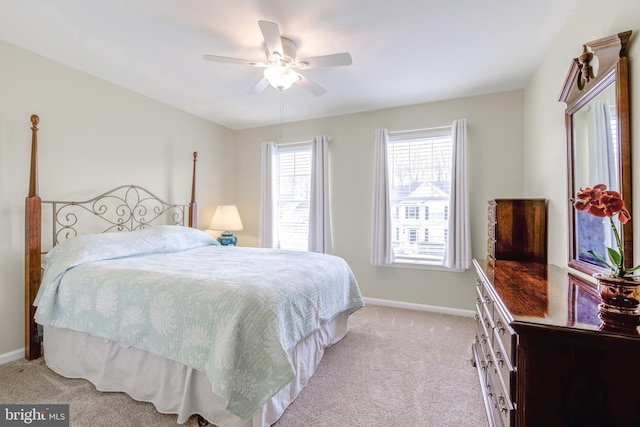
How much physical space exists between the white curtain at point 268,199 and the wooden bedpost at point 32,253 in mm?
2534

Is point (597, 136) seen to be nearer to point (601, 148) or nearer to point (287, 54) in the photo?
point (601, 148)

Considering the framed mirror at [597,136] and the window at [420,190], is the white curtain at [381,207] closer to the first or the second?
the window at [420,190]

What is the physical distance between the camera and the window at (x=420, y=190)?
359 cm

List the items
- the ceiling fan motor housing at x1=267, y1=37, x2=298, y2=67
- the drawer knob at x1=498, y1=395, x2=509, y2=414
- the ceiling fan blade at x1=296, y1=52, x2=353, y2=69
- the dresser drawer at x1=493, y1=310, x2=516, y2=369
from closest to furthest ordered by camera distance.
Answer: the dresser drawer at x1=493, y1=310, x2=516, y2=369 → the drawer knob at x1=498, y1=395, x2=509, y2=414 → the ceiling fan blade at x1=296, y1=52, x2=353, y2=69 → the ceiling fan motor housing at x1=267, y1=37, x2=298, y2=67

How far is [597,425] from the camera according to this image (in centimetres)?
92

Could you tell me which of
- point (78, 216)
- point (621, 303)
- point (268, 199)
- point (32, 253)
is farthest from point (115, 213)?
point (621, 303)

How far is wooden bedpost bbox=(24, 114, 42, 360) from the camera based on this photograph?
92.1 inches

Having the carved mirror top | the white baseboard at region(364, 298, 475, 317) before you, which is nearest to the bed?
the white baseboard at region(364, 298, 475, 317)

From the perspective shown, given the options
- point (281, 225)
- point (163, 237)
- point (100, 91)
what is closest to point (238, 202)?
point (281, 225)

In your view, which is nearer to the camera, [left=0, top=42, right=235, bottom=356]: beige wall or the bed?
the bed

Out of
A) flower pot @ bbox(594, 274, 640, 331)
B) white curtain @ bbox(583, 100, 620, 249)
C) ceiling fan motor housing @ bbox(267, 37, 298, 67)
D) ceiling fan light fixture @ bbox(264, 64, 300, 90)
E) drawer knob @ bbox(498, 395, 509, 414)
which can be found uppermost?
ceiling fan motor housing @ bbox(267, 37, 298, 67)

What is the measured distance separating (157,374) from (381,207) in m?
2.87

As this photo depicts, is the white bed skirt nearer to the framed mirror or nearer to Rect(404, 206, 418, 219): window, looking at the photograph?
the framed mirror

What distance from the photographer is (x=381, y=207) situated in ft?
12.3
